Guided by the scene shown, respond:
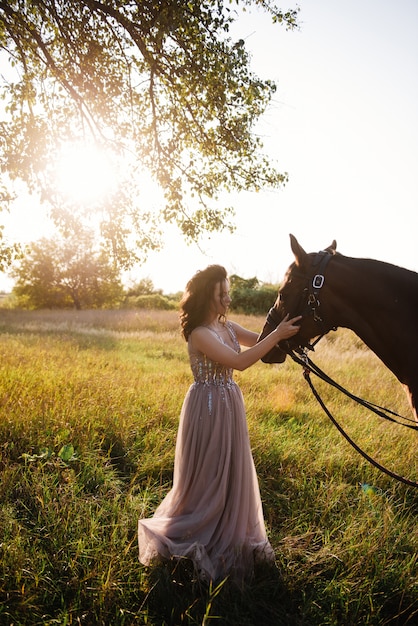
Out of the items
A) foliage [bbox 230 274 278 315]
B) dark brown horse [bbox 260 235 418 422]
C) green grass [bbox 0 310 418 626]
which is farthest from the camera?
foliage [bbox 230 274 278 315]

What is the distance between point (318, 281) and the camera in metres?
3.04

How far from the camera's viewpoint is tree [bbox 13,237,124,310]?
1464 inches

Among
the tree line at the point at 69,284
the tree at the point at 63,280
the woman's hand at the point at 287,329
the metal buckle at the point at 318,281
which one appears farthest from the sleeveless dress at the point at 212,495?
the tree at the point at 63,280

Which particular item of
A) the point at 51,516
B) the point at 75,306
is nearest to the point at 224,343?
the point at 51,516

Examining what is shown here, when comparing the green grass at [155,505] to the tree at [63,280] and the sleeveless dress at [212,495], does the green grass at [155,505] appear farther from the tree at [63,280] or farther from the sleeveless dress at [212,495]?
the tree at [63,280]

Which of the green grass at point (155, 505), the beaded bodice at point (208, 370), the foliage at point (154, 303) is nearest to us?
the green grass at point (155, 505)

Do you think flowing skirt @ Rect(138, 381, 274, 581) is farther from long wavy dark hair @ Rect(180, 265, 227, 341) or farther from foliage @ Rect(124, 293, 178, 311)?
foliage @ Rect(124, 293, 178, 311)

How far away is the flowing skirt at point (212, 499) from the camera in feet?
9.84

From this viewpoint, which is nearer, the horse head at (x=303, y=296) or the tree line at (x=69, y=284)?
the horse head at (x=303, y=296)

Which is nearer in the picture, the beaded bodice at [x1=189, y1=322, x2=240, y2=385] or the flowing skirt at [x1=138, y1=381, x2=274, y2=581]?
the flowing skirt at [x1=138, y1=381, x2=274, y2=581]

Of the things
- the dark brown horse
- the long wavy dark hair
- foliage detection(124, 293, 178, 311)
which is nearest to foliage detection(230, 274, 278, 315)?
foliage detection(124, 293, 178, 311)

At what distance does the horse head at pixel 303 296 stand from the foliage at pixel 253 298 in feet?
77.2

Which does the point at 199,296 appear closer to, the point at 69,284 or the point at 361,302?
the point at 361,302

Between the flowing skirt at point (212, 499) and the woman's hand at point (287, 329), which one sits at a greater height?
the woman's hand at point (287, 329)
